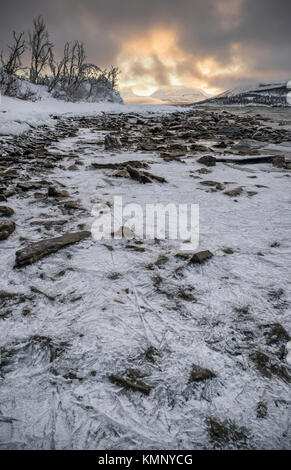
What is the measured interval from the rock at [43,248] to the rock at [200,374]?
1.43m

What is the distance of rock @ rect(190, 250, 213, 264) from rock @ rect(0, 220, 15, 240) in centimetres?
170

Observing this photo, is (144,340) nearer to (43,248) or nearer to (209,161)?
(43,248)

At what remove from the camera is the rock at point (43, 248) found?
192 cm

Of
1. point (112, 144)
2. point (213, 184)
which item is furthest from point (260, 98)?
point (213, 184)

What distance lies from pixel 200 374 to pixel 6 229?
6.76ft

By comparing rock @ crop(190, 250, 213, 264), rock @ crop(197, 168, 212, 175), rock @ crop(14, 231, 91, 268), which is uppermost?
rock @ crop(197, 168, 212, 175)

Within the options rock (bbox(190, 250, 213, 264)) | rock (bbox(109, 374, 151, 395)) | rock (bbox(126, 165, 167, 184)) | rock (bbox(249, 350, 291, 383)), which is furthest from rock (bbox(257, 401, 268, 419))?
rock (bbox(126, 165, 167, 184))

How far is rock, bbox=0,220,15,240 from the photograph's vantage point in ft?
7.31

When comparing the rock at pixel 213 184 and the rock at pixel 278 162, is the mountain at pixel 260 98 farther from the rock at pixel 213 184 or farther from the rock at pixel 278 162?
the rock at pixel 213 184

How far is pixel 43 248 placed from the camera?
6.70 ft

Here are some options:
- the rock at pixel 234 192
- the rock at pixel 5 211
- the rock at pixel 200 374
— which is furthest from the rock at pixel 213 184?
the rock at pixel 200 374

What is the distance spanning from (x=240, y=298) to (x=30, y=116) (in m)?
11.0

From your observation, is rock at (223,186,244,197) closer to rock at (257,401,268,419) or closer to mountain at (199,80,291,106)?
rock at (257,401,268,419)

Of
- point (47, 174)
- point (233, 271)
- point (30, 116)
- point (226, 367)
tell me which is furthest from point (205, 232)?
point (30, 116)
